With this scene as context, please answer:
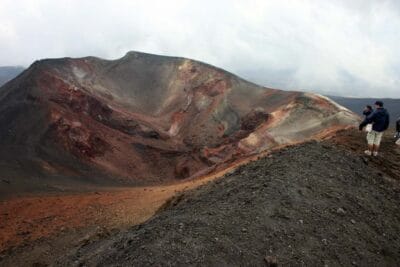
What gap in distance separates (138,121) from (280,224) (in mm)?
30496

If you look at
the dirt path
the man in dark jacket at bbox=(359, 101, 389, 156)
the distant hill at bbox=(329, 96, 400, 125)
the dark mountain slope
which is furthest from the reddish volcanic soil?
the distant hill at bbox=(329, 96, 400, 125)

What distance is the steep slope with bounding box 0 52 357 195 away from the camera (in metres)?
28.7

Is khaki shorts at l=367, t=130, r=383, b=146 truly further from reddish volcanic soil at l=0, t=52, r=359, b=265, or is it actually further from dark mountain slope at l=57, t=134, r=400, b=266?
reddish volcanic soil at l=0, t=52, r=359, b=265

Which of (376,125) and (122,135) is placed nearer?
(376,125)

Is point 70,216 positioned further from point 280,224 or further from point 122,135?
point 122,135

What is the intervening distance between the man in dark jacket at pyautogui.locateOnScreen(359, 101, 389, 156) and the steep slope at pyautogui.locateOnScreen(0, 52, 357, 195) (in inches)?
530

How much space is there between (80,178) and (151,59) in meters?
25.8

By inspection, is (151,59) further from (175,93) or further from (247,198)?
(247,198)

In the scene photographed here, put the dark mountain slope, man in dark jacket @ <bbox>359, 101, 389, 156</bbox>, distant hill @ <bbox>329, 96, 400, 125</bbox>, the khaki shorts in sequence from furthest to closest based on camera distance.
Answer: distant hill @ <bbox>329, 96, 400, 125</bbox>
the khaki shorts
man in dark jacket @ <bbox>359, 101, 389, 156</bbox>
the dark mountain slope

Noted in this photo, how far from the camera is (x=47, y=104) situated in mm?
32344

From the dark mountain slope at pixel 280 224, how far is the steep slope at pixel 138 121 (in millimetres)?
14077

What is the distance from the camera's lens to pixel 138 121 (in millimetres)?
38625

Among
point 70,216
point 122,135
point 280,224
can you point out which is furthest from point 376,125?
point 122,135

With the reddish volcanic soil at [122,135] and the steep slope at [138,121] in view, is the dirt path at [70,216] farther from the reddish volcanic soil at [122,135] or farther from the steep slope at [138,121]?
the steep slope at [138,121]
